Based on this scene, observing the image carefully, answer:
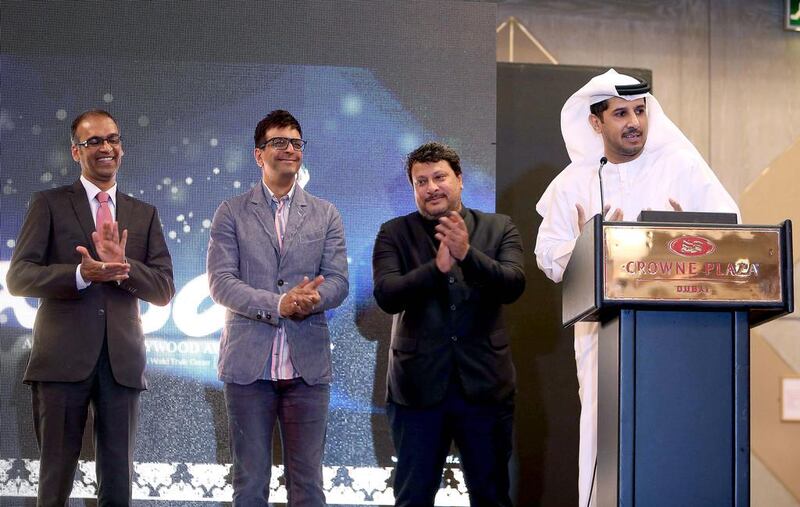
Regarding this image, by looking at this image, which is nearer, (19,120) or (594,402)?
(594,402)

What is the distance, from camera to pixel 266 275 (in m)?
3.77

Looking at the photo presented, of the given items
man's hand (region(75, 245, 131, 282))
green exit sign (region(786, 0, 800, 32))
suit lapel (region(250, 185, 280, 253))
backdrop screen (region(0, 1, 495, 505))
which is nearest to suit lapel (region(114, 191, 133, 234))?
man's hand (region(75, 245, 131, 282))

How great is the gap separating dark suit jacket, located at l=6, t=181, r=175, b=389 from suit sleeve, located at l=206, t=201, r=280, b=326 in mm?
258

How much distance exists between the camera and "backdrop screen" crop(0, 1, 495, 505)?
464 cm

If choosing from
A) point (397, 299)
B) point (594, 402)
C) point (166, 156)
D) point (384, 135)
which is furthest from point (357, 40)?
point (594, 402)

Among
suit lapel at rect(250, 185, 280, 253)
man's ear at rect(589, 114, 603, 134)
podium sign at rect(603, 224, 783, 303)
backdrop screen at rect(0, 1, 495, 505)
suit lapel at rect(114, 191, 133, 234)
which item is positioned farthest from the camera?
backdrop screen at rect(0, 1, 495, 505)

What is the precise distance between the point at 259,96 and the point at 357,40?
1.88ft

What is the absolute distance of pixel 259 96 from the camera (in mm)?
4863

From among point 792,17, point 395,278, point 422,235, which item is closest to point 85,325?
point 395,278

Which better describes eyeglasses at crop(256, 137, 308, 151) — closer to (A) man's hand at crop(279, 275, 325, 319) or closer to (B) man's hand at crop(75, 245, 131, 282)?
(A) man's hand at crop(279, 275, 325, 319)

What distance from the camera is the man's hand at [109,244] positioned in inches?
142

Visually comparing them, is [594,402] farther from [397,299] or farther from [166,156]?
[166,156]

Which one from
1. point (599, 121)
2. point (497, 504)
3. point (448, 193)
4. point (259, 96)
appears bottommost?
point (497, 504)

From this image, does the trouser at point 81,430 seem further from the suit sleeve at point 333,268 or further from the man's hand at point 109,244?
the suit sleeve at point 333,268
